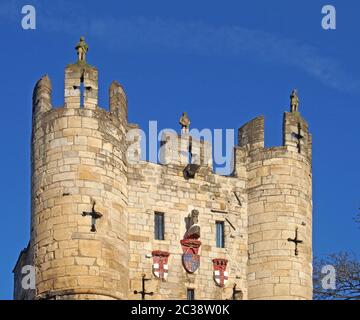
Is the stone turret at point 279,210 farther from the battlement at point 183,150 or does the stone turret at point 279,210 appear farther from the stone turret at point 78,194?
the stone turret at point 78,194

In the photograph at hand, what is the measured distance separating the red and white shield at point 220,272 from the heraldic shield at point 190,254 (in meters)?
0.67

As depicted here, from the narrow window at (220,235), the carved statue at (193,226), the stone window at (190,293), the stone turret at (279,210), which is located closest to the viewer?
the stone window at (190,293)

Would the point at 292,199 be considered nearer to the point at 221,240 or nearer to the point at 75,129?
the point at 221,240

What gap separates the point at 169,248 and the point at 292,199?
4497 millimetres

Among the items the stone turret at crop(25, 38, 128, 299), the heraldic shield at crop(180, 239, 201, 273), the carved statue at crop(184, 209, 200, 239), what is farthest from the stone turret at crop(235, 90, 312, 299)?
the stone turret at crop(25, 38, 128, 299)

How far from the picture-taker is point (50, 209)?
161 feet

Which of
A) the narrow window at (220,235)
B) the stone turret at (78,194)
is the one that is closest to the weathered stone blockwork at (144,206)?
the stone turret at (78,194)

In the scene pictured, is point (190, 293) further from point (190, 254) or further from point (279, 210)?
point (279, 210)

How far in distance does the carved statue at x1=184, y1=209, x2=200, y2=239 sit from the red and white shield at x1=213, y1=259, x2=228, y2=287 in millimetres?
1087

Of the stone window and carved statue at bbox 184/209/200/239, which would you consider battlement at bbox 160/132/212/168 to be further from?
the stone window

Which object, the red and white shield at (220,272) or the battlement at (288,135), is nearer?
the red and white shield at (220,272)

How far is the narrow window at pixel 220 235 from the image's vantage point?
52.4 m

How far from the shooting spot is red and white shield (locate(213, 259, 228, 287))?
2037 inches
